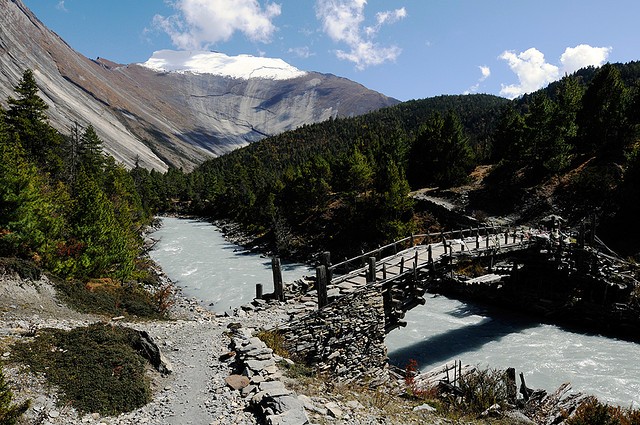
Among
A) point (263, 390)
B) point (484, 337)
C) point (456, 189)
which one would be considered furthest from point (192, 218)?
point (263, 390)

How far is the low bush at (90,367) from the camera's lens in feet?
29.9

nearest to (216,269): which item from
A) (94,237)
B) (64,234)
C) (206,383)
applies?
(94,237)

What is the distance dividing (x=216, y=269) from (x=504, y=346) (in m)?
29.1

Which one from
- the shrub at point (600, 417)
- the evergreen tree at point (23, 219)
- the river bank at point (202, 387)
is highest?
the evergreen tree at point (23, 219)

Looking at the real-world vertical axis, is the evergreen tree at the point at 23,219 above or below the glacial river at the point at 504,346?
above

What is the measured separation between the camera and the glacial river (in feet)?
57.8

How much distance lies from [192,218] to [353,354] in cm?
9696

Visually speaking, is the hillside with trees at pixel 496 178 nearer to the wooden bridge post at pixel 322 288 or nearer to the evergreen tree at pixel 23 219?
the wooden bridge post at pixel 322 288

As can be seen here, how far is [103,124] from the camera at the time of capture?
18088 cm

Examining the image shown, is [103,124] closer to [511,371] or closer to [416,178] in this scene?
[416,178]

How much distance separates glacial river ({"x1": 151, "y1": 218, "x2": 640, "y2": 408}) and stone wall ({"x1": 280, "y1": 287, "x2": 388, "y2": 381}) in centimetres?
401

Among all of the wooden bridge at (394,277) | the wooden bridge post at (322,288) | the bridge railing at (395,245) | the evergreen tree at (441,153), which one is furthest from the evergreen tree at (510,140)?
the wooden bridge post at (322,288)

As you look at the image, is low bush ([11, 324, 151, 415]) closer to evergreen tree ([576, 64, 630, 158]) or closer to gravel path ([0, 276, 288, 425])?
gravel path ([0, 276, 288, 425])

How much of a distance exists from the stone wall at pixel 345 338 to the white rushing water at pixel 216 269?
14.8m
